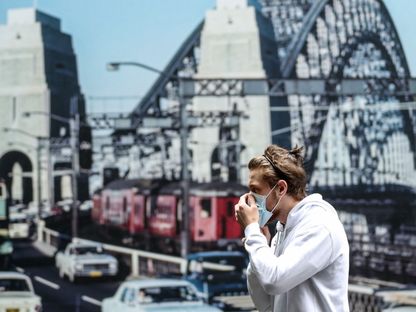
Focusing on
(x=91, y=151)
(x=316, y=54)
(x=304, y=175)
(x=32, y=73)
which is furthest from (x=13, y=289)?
(x=304, y=175)

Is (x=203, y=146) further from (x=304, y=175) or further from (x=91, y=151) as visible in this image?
(x=304, y=175)

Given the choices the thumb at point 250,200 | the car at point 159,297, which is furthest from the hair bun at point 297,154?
the car at point 159,297

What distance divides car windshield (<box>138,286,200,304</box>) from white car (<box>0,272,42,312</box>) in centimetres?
109

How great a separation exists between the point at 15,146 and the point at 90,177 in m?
0.75

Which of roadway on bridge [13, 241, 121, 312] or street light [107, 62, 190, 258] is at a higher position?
street light [107, 62, 190, 258]

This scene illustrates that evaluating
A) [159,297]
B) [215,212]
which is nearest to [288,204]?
[159,297]

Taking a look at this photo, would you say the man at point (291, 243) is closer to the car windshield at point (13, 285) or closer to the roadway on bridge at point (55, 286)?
the car windshield at point (13, 285)

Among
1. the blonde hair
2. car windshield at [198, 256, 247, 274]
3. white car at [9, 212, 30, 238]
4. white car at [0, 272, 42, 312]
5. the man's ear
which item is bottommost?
white car at [0, 272, 42, 312]

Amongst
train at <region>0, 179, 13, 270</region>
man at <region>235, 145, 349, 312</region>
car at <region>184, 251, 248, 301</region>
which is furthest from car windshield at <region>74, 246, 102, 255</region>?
man at <region>235, 145, 349, 312</region>

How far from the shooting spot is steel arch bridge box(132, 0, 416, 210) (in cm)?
772

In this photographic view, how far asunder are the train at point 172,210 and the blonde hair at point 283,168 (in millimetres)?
5572

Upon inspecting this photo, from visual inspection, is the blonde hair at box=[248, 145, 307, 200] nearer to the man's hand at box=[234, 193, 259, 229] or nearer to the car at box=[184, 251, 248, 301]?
the man's hand at box=[234, 193, 259, 229]

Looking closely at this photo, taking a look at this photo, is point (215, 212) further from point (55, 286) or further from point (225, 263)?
point (55, 286)

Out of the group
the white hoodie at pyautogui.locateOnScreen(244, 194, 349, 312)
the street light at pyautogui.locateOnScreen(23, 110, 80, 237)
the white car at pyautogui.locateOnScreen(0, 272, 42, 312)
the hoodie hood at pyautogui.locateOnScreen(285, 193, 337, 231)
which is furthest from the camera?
the street light at pyautogui.locateOnScreen(23, 110, 80, 237)
